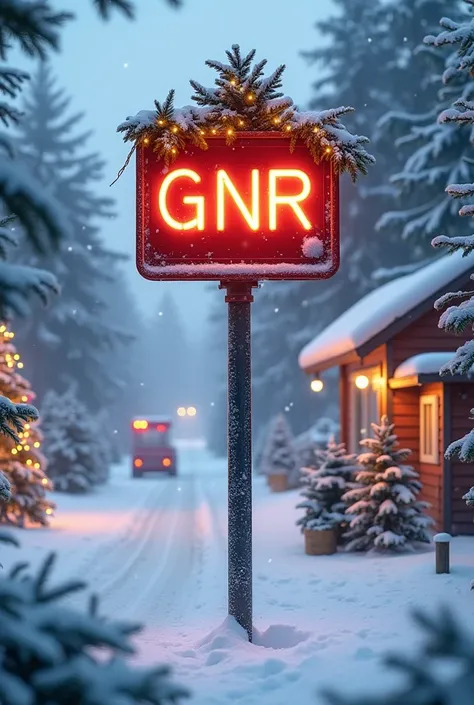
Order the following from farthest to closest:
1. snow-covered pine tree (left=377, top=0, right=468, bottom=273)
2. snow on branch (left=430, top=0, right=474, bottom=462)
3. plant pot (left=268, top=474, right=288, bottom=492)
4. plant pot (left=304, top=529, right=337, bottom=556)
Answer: plant pot (left=268, top=474, right=288, bottom=492) < snow-covered pine tree (left=377, top=0, right=468, bottom=273) < plant pot (left=304, top=529, right=337, bottom=556) < snow on branch (left=430, top=0, right=474, bottom=462)

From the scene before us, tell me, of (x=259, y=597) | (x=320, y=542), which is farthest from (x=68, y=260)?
(x=259, y=597)

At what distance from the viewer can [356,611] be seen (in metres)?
10.1

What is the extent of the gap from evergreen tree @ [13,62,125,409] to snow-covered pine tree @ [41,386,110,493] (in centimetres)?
1193

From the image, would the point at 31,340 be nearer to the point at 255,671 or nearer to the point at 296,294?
the point at 296,294

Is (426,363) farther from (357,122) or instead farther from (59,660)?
(357,122)

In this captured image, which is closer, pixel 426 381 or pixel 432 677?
pixel 432 677

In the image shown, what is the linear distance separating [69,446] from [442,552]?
808 inches

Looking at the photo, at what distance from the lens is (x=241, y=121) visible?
8820 millimetres

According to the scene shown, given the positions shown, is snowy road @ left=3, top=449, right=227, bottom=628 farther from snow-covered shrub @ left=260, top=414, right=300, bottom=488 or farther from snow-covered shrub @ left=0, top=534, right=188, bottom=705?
snow-covered shrub @ left=0, top=534, right=188, bottom=705

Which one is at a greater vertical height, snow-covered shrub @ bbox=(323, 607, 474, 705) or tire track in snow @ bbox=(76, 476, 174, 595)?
snow-covered shrub @ bbox=(323, 607, 474, 705)

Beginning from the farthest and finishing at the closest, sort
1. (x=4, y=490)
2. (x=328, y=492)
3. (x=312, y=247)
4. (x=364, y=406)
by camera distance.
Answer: (x=364, y=406) → (x=328, y=492) → (x=312, y=247) → (x=4, y=490)

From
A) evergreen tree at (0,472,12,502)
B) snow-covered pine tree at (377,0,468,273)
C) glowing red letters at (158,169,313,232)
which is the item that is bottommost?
evergreen tree at (0,472,12,502)

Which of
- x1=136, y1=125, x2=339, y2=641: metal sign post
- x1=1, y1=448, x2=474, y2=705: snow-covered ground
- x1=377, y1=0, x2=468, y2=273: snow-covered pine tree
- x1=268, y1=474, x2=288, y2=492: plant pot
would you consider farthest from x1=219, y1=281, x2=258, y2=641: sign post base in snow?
x1=268, y1=474, x2=288, y2=492: plant pot

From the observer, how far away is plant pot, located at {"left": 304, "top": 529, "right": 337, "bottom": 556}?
591 inches
